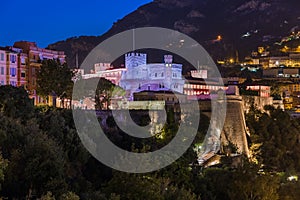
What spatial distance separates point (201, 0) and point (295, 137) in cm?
11641

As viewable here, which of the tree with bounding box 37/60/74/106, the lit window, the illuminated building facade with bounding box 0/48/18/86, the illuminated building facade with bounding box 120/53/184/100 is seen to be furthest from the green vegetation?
the illuminated building facade with bounding box 120/53/184/100

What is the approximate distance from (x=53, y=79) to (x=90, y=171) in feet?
38.9

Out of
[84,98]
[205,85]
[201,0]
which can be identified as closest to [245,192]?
[84,98]

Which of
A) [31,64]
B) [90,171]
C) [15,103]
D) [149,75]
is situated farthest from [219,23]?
[90,171]

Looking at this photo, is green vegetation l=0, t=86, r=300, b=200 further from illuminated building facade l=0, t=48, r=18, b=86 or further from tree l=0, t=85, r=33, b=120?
illuminated building facade l=0, t=48, r=18, b=86

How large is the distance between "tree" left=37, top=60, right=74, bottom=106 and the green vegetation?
3.55 metres

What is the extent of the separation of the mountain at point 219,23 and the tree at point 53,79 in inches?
2385

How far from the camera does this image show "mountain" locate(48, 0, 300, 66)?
4058 inches

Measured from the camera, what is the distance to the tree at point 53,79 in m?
31.3

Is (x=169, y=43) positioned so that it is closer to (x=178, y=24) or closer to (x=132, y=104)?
(x=178, y=24)

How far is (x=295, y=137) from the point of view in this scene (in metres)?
38.8

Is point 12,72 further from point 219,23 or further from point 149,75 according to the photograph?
point 219,23

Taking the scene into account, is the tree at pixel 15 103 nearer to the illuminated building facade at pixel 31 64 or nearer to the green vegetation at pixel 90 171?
the green vegetation at pixel 90 171

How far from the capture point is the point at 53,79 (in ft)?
103
